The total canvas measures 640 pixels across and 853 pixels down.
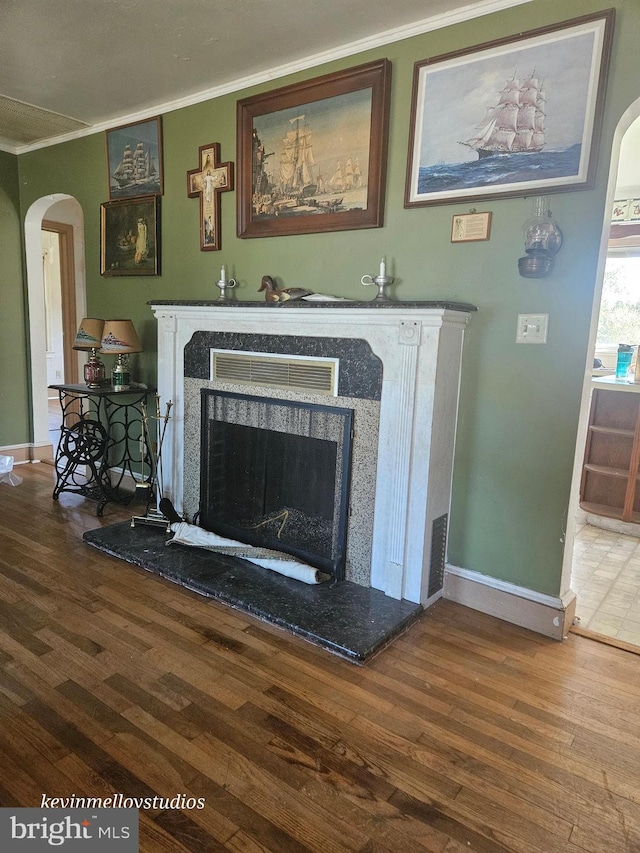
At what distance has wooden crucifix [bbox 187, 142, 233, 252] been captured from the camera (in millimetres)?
3115

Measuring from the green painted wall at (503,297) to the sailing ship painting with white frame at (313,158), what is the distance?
14 centimetres

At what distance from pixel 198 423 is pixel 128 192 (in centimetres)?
168

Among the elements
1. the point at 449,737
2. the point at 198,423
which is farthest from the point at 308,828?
the point at 198,423

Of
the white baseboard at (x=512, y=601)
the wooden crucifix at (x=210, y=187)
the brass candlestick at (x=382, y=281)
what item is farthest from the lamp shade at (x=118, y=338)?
the white baseboard at (x=512, y=601)

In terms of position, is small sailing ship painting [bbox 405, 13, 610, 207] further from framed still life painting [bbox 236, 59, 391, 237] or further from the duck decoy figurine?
the duck decoy figurine

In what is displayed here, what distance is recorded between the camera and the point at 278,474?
280 centimetres

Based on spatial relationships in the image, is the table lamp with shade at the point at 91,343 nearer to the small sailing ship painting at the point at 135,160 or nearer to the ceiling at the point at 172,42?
the small sailing ship painting at the point at 135,160

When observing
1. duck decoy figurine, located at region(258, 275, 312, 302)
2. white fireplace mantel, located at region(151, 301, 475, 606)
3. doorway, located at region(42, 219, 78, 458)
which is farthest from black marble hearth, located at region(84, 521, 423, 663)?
doorway, located at region(42, 219, 78, 458)

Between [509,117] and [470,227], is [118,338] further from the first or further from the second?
[509,117]

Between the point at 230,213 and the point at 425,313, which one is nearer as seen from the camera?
the point at 425,313

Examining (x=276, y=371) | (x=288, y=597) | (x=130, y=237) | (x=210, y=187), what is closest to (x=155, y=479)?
(x=276, y=371)

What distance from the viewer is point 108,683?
1.86 meters

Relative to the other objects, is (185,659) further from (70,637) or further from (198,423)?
(198,423)

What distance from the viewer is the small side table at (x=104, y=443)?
354 centimetres
